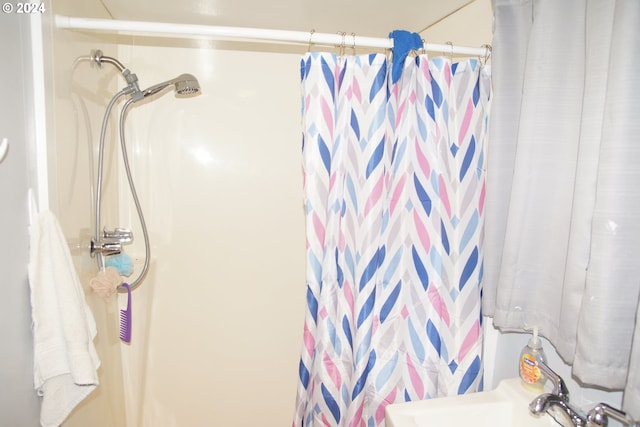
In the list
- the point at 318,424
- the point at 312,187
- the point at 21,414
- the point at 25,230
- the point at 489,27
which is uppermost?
the point at 489,27

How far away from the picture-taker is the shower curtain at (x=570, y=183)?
57cm

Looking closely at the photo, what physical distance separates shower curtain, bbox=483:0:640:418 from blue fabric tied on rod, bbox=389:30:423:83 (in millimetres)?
243

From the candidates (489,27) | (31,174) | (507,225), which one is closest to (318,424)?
(507,225)

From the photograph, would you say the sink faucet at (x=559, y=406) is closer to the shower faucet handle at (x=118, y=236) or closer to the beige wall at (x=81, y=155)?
the beige wall at (x=81, y=155)

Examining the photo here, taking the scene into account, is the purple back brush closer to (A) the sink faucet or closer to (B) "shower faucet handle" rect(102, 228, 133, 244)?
(B) "shower faucet handle" rect(102, 228, 133, 244)

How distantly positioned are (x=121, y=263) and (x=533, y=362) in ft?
5.13

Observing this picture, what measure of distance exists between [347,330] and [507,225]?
0.60 meters

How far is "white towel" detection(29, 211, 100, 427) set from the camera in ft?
2.55

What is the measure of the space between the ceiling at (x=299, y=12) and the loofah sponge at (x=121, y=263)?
1060 mm

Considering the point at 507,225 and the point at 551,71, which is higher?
the point at 551,71

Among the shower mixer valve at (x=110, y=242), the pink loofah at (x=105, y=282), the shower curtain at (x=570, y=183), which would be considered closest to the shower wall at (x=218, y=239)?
the shower mixer valve at (x=110, y=242)

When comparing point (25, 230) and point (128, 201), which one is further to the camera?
point (128, 201)

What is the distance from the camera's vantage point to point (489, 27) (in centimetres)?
102

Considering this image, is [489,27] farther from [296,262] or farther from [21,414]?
[21,414]
